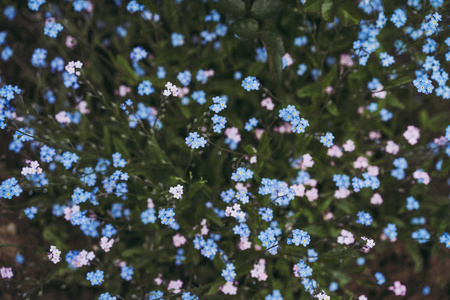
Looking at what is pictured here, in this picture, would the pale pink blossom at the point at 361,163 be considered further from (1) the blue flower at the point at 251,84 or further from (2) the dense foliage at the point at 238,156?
(1) the blue flower at the point at 251,84

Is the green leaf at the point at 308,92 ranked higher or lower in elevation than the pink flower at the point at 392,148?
higher

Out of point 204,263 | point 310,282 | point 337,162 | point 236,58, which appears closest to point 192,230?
point 204,263

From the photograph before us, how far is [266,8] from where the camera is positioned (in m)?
3.48

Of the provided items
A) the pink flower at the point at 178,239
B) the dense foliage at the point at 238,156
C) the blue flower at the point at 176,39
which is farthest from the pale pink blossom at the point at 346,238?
the blue flower at the point at 176,39

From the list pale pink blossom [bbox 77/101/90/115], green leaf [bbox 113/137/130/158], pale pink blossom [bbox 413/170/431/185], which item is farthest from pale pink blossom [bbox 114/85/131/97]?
pale pink blossom [bbox 413/170/431/185]

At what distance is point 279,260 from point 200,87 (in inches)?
77.7

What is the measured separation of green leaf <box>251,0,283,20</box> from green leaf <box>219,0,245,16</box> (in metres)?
0.11

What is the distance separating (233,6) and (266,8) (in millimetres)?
294

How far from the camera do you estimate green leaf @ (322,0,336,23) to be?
3263 millimetres

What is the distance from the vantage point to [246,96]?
4387 millimetres

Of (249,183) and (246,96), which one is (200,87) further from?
(249,183)

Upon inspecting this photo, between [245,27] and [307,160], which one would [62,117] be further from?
[307,160]

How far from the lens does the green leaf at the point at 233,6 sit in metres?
3.48

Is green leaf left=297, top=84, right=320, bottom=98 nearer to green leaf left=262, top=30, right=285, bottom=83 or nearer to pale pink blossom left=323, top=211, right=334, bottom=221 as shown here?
green leaf left=262, top=30, right=285, bottom=83
